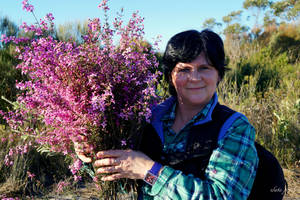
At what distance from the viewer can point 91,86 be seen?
54.7 inches

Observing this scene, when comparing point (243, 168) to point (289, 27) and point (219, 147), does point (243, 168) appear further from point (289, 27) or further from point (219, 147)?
point (289, 27)

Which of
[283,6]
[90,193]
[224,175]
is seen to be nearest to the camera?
[224,175]

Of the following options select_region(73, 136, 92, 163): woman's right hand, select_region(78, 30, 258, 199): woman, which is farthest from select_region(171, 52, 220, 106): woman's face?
select_region(73, 136, 92, 163): woman's right hand

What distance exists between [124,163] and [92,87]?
420 mm

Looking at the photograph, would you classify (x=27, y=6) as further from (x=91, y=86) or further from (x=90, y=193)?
(x=90, y=193)

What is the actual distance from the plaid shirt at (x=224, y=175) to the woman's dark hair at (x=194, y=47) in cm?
41

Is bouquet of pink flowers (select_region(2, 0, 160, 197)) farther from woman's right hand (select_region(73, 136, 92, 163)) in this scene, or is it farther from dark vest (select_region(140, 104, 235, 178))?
dark vest (select_region(140, 104, 235, 178))

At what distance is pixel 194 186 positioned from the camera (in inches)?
51.7

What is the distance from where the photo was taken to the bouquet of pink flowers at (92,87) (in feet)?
4.45

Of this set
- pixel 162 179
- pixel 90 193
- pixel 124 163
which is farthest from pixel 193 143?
pixel 90 193

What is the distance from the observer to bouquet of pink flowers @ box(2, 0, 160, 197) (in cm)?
136

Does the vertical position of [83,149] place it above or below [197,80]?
below

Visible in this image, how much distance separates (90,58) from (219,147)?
77cm

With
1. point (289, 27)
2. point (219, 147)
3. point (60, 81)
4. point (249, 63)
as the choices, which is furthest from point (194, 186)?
point (289, 27)
